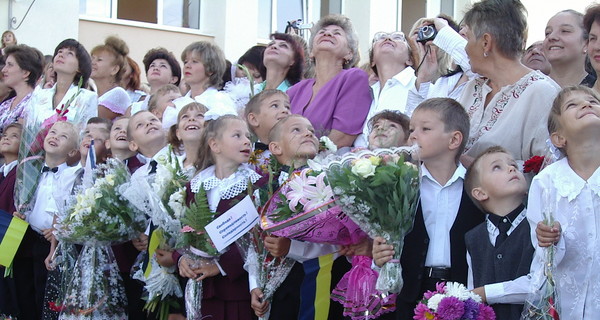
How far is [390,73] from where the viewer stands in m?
5.31

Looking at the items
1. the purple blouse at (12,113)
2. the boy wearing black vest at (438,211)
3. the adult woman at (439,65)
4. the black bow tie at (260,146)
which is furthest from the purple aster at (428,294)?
the purple blouse at (12,113)

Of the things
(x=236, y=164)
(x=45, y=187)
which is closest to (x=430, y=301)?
(x=236, y=164)

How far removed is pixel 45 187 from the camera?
5.99m

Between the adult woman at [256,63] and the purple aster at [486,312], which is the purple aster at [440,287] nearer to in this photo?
the purple aster at [486,312]

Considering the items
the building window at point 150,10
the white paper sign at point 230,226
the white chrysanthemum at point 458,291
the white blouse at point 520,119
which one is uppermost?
the building window at point 150,10

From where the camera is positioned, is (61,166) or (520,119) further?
(61,166)

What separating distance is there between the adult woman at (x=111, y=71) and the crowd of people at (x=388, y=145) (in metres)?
0.41

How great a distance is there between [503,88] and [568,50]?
98 centimetres

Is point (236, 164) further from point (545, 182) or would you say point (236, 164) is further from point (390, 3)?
point (390, 3)

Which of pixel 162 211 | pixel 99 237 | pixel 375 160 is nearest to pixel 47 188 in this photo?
pixel 99 237

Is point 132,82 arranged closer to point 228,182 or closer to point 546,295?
point 228,182

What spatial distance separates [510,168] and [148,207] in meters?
2.26

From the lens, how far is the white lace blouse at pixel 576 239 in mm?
3312

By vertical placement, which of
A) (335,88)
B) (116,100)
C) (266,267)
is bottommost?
(266,267)
